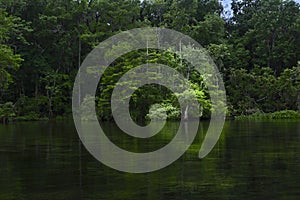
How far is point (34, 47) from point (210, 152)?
3821cm

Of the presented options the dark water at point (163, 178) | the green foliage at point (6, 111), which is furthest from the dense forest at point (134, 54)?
the dark water at point (163, 178)

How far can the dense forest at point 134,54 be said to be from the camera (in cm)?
4334

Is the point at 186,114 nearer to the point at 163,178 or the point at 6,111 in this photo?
the point at 6,111

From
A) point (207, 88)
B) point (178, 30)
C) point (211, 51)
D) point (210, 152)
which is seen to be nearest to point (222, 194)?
point (210, 152)

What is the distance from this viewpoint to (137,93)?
141ft

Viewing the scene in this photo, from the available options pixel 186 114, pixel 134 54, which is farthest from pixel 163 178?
pixel 134 54

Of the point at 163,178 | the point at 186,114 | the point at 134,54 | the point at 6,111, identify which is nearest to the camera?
the point at 163,178

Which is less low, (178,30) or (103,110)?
(178,30)

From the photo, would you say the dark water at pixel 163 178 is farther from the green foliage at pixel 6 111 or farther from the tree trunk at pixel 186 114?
the green foliage at pixel 6 111

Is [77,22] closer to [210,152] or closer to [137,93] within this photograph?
[137,93]

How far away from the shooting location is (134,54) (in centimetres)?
4341

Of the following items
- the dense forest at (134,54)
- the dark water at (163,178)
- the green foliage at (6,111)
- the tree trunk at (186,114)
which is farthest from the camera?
the dense forest at (134,54)

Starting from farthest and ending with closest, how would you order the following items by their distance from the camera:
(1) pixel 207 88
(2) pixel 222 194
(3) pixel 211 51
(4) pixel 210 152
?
(3) pixel 211 51 < (1) pixel 207 88 < (4) pixel 210 152 < (2) pixel 222 194

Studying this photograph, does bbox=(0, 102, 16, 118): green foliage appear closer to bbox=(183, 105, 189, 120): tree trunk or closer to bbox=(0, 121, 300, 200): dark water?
bbox=(183, 105, 189, 120): tree trunk
